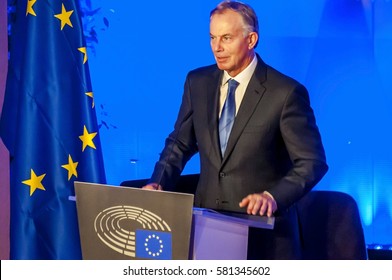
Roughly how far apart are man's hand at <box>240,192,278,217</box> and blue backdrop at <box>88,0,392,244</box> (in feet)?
7.79

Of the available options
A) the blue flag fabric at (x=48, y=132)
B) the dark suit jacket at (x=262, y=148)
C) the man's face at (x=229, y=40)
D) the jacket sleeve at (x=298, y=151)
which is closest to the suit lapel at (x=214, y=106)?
the dark suit jacket at (x=262, y=148)

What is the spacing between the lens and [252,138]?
2.61m

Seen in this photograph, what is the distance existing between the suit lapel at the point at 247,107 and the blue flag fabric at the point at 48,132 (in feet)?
3.75

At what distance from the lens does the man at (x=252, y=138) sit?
2576 millimetres

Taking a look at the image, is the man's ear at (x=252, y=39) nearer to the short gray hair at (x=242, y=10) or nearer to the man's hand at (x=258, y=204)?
the short gray hair at (x=242, y=10)

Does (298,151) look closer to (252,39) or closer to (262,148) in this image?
(262,148)

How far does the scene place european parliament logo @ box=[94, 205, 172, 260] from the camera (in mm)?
2129

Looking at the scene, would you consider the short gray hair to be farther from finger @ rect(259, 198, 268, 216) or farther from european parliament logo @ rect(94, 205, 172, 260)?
european parliament logo @ rect(94, 205, 172, 260)

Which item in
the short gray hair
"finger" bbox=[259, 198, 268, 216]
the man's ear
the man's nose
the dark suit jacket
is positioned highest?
the short gray hair

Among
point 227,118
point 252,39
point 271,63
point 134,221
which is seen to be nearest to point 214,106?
point 227,118

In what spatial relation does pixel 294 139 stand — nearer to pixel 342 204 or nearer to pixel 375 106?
pixel 342 204

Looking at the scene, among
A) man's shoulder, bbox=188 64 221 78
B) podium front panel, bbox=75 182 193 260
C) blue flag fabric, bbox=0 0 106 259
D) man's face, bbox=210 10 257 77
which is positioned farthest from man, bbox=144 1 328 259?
blue flag fabric, bbox=0 0 106 259

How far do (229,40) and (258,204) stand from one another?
2.33ft
